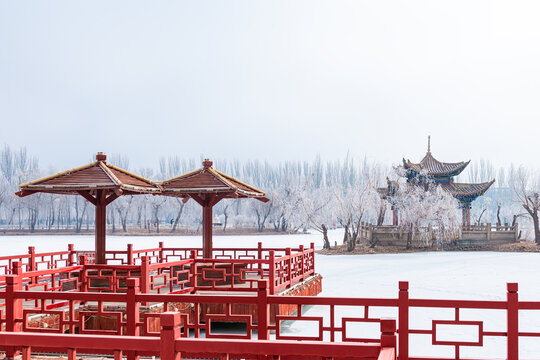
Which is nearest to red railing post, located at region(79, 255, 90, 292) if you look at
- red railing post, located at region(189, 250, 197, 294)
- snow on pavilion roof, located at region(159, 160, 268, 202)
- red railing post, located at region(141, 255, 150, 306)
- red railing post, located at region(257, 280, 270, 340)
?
red railing post, located at region(141, 255, 150, 306)

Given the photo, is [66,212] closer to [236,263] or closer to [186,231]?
[186,231]

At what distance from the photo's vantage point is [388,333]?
2.51m

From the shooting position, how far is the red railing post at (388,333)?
2.48 metres

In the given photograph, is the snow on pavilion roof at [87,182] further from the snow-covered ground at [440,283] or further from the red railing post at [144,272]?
the snow-covered ground at [440,283]

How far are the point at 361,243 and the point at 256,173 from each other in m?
47.0

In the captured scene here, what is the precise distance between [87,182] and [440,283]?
10.2m

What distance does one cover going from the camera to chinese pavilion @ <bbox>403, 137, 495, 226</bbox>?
30.2 meters

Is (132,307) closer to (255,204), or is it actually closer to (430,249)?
(430,249)

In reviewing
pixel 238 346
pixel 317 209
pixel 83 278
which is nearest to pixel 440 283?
pixel 83 278

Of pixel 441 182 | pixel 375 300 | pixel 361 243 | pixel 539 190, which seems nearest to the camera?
pixel 375 300

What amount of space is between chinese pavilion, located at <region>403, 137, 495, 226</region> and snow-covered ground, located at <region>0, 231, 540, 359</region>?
4905mm

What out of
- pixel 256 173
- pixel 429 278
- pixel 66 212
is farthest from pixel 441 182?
pixel 256 173

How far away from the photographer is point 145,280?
730cm

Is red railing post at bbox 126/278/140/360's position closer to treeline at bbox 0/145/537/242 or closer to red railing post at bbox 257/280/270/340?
red railing post at bbox 257/280/270/340
